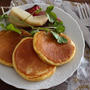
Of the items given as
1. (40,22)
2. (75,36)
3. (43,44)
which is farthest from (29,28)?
(75,36)

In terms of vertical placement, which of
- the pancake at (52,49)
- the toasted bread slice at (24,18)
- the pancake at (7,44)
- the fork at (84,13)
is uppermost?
the toasted bread slice at (24,18)

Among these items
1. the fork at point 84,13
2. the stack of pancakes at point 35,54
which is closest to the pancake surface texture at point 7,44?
the stack of pancakes at point 35,54

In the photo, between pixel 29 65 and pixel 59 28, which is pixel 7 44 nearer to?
pixel 29 65

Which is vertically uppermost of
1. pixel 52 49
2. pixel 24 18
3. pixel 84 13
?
pixel 24 18

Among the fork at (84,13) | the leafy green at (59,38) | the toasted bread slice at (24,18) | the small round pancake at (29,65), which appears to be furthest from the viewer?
the fork at (84,13)

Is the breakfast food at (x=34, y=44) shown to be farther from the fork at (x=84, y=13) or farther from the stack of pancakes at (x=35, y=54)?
the fork at (x=84, y=13)

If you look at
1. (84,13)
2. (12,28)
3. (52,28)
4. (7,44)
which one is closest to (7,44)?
(7,44)

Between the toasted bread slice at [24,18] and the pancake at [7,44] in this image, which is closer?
the pancake at [7,44]
